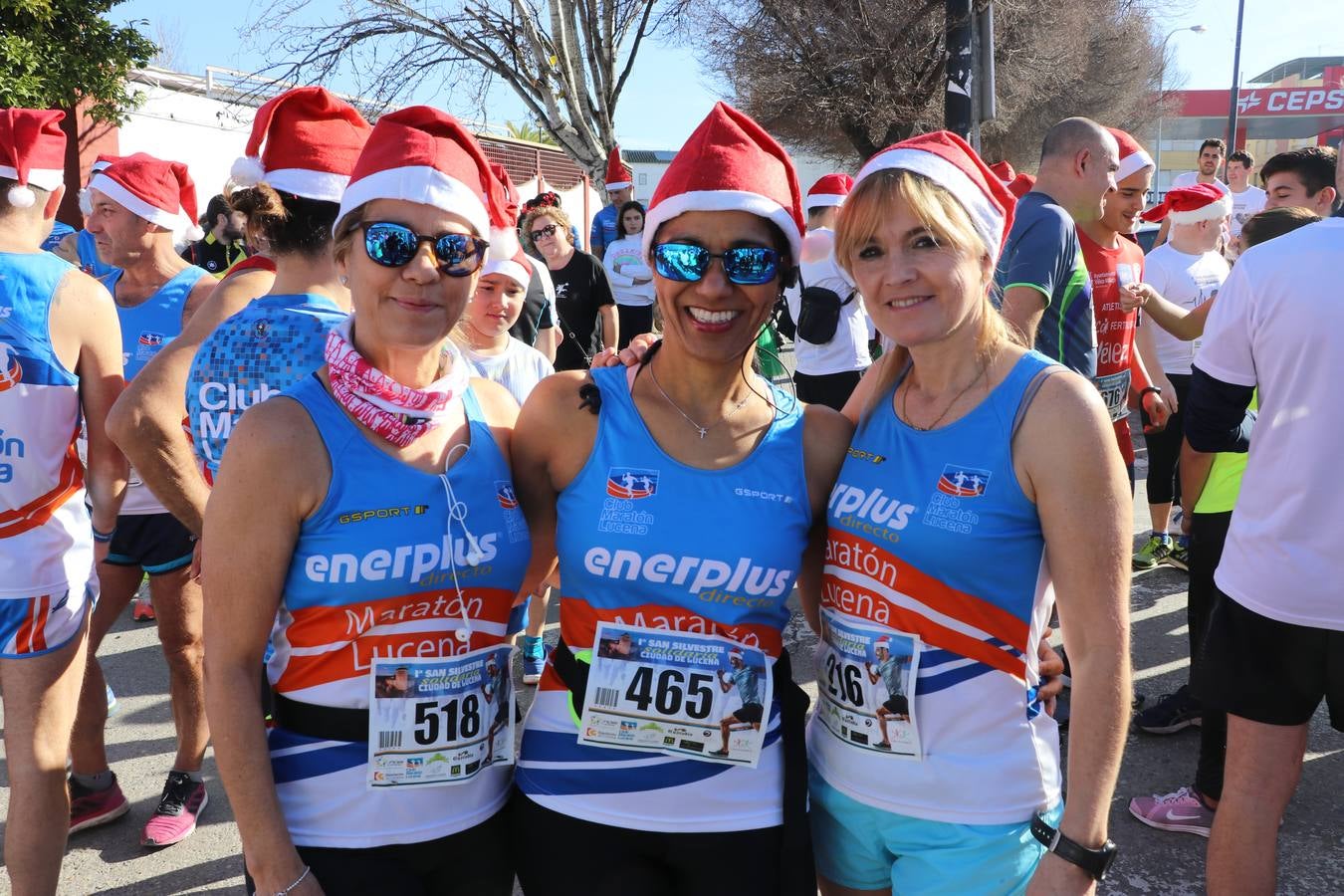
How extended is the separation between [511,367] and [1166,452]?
4334 mm

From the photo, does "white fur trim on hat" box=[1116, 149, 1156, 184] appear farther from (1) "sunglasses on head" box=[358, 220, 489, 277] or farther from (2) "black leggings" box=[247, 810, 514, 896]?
(2) "black leggings" box=[247, 810, 514, 896]


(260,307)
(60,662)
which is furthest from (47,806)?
(260,307)

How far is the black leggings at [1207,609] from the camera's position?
3445 mm

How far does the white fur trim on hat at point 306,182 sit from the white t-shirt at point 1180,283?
18.5 ft

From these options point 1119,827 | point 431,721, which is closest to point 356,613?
point 431,721

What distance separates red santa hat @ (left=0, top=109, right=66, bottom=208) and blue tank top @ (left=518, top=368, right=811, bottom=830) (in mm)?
2100

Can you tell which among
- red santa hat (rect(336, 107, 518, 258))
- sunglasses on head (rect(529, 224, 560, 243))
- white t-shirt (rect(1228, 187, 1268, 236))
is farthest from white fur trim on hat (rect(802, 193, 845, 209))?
white t-shirt (rect(1228, 187, 1268, 236))

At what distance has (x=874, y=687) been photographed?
1877 mm

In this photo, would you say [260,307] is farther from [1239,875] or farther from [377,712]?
[1239,875]

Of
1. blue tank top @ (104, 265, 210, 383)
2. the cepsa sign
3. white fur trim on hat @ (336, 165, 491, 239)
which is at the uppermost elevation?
the cepsa sign

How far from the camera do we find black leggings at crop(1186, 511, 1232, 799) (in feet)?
11.3

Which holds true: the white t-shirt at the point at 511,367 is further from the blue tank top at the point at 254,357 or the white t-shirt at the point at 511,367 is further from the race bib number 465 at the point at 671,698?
the race bib number 465 at the point at 671,698

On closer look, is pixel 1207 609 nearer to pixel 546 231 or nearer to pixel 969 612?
pixel 969 612

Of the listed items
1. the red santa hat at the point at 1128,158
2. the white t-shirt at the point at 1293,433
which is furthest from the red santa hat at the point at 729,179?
the red santa hat at the point at 1128,158
